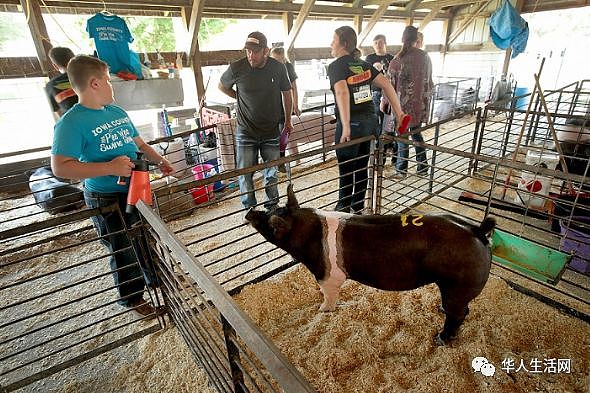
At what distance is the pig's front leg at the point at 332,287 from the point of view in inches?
79.8

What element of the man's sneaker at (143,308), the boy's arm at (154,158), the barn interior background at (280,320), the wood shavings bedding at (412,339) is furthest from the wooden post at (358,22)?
the man's sneaker at (143,308)

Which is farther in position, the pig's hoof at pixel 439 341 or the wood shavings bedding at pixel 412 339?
the pig's hoof at pixel 439 341

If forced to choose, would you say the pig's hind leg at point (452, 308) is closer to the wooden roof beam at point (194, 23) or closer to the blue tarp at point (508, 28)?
the wooden roof beam at point (194, 23)

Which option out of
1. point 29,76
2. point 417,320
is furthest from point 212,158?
point 417,320

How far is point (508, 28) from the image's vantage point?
20.6ft

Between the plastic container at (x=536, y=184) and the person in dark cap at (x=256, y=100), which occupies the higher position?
the person in dark cap at (x=256, y=100)

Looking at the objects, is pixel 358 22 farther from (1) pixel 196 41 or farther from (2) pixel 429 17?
(1) pixel 196 41

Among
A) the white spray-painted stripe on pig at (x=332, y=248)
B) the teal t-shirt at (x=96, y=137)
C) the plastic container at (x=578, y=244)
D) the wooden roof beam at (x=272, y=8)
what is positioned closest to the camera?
the teal t-shirt at (x=96, y=137)

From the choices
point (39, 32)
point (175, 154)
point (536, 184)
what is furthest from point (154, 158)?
point (536, 184)

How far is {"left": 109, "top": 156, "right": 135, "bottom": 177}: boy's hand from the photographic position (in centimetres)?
184

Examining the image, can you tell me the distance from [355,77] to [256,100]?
1006 mm

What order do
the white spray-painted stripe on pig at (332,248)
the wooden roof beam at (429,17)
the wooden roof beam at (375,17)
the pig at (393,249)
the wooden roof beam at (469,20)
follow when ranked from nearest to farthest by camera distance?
the pig at (393,249), the white spray-painted stripe on pig at (332,248), the wooden roof beam at (375,17), the wooden roof beam at (429,17), the wooden roof beam at (469,20)

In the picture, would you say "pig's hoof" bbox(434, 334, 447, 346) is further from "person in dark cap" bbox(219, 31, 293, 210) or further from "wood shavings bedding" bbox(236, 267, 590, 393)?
"person in dark cap" bbox(219, 31, 293, 210)

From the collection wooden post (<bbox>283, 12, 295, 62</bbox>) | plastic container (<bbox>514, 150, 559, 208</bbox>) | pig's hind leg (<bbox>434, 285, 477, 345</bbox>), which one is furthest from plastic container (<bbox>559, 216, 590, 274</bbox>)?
wooden post (<bbox>283, 12, 295, 62</bbox>)
